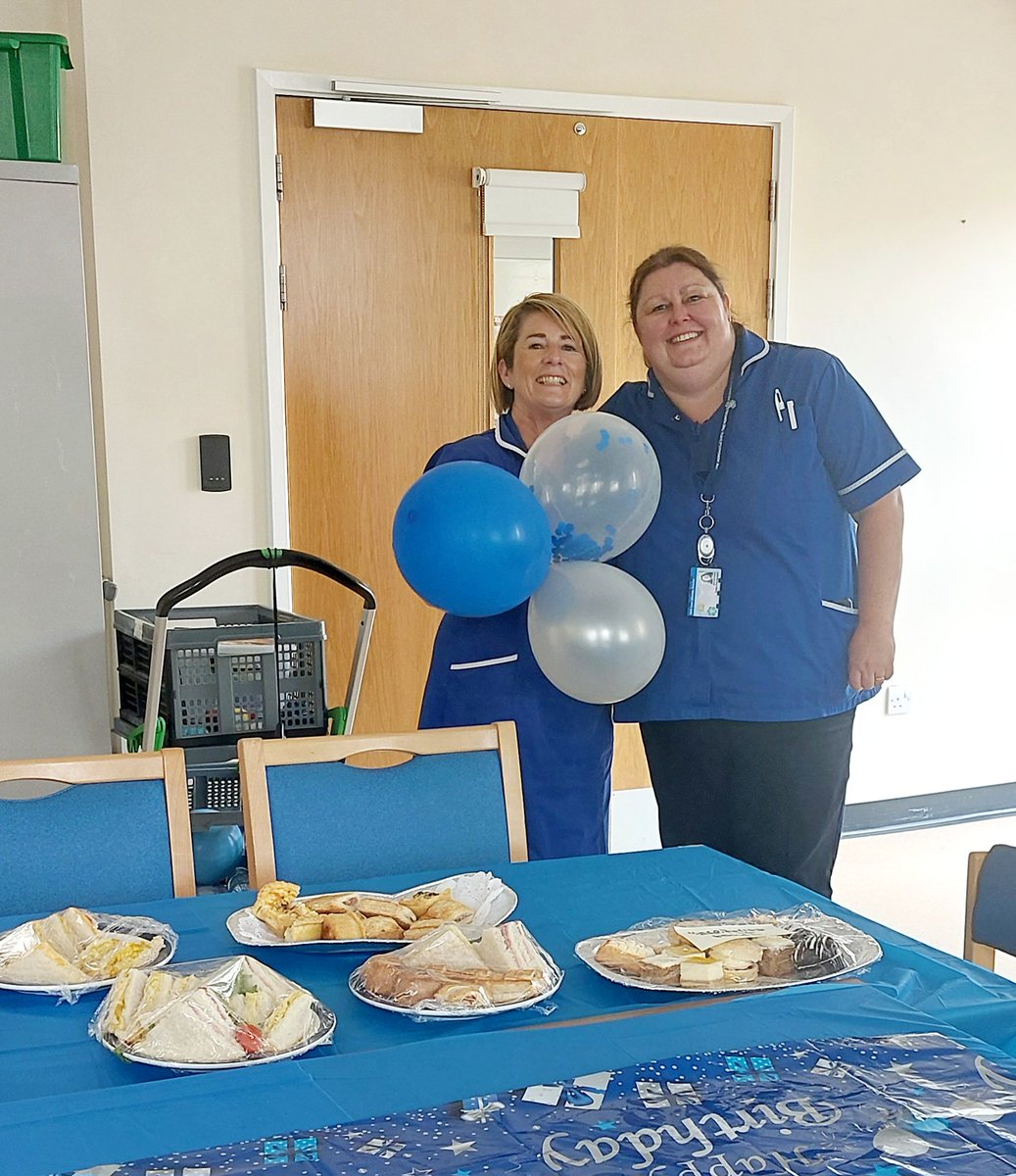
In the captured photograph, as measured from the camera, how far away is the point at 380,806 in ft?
6.17

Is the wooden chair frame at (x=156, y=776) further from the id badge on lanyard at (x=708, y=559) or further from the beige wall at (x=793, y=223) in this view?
the beige wall at (x=793, y=223)

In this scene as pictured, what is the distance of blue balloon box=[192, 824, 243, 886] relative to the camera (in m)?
2.58

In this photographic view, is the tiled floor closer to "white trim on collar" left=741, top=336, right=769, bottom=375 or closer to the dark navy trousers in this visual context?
the dark navy trousers

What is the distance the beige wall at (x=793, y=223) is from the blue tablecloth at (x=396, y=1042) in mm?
2056

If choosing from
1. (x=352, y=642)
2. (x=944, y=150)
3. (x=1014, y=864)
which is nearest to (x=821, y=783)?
(x=1014, y=864)

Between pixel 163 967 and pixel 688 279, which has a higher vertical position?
pixel 688 279

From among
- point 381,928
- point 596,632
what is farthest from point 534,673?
point 381,928

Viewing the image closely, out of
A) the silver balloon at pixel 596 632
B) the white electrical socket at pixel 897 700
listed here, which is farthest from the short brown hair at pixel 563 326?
the white electrical socket at pixel 897 700

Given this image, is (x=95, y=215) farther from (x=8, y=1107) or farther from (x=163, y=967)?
(x=8, y=1107)

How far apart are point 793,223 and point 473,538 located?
2.33 metres

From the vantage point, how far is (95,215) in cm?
322

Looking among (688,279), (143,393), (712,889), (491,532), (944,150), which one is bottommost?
(712,889)

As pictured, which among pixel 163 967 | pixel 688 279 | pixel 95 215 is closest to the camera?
pixel 163 967

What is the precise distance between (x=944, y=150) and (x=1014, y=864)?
3.11 m
